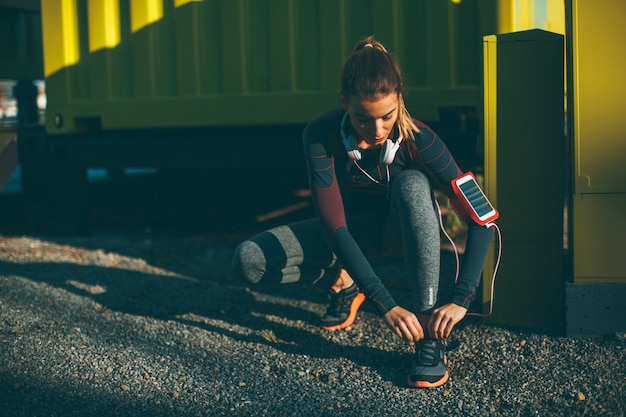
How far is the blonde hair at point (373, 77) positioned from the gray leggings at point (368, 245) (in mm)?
240

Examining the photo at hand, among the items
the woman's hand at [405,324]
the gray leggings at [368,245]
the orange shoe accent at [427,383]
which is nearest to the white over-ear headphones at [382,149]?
the gray leggings at [368,245]

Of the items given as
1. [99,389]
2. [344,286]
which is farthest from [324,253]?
A: [99,389]

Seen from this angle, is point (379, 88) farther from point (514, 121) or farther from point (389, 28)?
point (389, 28)

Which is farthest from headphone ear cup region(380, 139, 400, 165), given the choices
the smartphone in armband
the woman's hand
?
the woman's hand

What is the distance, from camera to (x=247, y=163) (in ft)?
14.9

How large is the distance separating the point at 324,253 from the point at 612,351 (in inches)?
43.5

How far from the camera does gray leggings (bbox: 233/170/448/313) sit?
253 cm

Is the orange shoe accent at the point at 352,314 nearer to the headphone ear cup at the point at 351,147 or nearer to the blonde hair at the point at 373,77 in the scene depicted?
the headphone ear cup at the point at 351,147

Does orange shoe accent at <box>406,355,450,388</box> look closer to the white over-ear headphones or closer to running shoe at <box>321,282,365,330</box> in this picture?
running shoe at <box>321,282,365,330</box>

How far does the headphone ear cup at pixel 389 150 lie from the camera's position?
255 centimetres

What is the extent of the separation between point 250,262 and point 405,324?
0.73 m

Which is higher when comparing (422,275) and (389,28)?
(389,28)

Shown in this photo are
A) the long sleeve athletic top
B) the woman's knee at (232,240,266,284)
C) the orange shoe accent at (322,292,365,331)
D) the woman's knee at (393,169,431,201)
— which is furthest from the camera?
the orange shoe accent at (322,292,365,331)

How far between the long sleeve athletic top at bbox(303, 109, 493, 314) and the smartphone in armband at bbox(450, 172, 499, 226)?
4 cm
